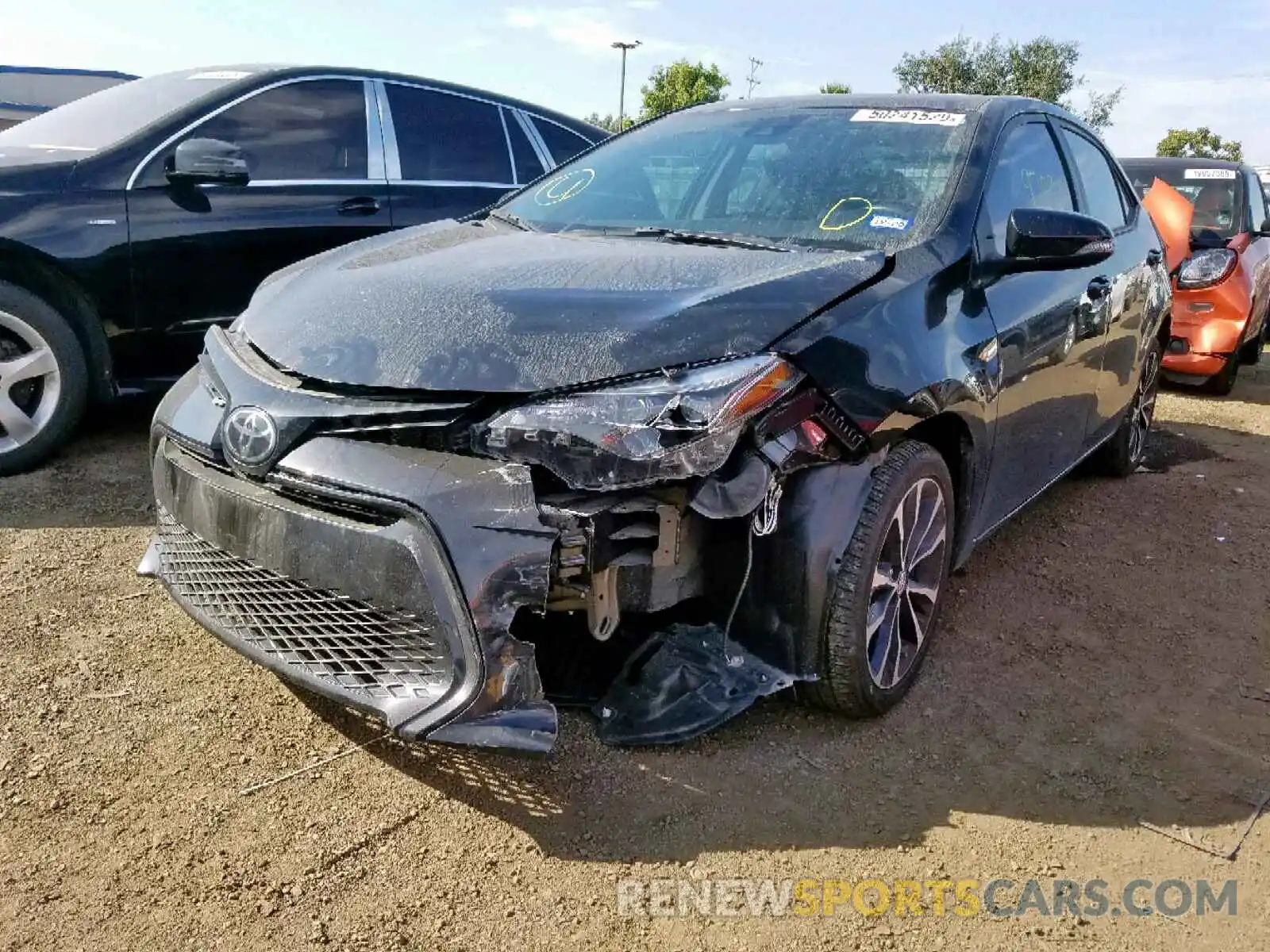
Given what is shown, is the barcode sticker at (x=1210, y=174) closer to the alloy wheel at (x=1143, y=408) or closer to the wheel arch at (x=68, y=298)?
the alloy wheel at (x=1143, y=408)

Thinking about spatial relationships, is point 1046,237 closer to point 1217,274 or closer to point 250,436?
point 250,436

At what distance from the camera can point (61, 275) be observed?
4059 mm

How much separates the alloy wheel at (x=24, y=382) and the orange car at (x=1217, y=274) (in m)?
6.54

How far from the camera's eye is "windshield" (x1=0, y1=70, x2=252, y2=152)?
4.37 m

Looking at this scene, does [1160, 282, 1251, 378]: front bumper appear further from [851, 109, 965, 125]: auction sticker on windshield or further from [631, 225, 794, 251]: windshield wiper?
[631, 225, 794, 251]: windshield wiper

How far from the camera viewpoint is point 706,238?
299 centimetres

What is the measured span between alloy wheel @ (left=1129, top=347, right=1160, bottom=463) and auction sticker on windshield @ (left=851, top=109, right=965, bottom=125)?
213 cm

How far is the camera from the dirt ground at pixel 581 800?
2023 mm

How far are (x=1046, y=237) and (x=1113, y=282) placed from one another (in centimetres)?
118

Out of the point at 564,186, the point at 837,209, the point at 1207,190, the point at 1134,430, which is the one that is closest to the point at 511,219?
the point at 564,186

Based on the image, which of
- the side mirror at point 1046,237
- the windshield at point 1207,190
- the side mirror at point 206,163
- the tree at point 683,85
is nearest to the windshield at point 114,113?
the side mirror at point 206,163

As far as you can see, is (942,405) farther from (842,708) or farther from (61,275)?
(61,275)

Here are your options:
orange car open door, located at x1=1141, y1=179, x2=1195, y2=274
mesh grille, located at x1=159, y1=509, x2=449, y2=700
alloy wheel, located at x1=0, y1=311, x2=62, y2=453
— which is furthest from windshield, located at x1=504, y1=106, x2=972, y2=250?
orange car open door, located at x1=1141, y1=179, x2=1195, y2=274

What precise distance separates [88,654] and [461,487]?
148cm
